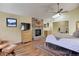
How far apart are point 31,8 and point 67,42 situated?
868 mm

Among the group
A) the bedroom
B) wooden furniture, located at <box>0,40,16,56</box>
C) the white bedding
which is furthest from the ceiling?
wooden furniture, located at <box>0,40,16,56</box>

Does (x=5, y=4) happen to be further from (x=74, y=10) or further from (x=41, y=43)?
(x=74, y=10)

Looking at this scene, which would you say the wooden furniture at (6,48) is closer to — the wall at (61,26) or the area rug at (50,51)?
the area rug at (50,51)

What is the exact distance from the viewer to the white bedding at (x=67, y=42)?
1.81 meters

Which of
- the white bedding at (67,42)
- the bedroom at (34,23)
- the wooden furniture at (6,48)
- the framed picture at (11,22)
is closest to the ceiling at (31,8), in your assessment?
the bedroom at (34,23)

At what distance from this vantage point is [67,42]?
188cm

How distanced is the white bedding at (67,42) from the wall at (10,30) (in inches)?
21.8

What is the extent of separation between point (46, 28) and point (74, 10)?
0.59 metres

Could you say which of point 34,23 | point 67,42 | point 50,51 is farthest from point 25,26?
point 67,42

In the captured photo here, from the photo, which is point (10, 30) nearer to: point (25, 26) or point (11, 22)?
point (11, 22)

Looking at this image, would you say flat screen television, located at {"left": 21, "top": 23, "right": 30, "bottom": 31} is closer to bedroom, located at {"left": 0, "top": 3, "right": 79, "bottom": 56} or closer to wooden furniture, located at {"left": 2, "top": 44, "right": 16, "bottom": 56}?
bedroom, located at {"left": 0, "top": 3, "right": 79, "bottom": 56}

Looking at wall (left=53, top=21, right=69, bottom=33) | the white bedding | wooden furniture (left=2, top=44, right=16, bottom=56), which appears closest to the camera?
the white bedding

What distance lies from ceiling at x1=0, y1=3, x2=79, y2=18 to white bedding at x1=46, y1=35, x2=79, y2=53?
0.44 metres

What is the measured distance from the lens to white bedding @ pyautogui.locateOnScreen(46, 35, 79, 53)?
181 cm
